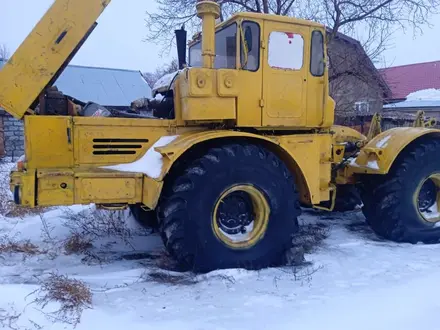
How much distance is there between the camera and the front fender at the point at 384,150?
5781 mm

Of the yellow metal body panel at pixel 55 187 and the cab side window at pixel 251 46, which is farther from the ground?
the cab side window at pixel 251 46

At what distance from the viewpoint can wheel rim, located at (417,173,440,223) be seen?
6.21m

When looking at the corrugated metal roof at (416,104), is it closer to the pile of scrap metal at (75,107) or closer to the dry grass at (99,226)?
the dry grass at (99,226)

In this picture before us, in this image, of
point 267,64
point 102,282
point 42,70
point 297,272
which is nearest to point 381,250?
point 297,272

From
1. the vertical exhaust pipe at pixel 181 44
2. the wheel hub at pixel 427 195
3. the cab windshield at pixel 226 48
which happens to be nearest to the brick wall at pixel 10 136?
the vertical exhaust pipe at pixel 181 44

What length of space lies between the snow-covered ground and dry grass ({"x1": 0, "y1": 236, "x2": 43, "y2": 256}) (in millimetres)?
104

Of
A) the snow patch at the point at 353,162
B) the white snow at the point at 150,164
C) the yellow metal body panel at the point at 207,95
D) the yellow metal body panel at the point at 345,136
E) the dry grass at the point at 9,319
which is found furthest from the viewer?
the yellow metal body panel at the point at 345,136

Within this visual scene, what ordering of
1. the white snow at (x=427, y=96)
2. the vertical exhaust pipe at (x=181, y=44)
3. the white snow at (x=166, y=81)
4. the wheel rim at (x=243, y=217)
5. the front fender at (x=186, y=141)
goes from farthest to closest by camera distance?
the white snow at (x=427, y=96), the vertical exhaust pipe at (x=181, y=44), the white snow at (x=166, y=81), the wheel rim at (x=243, y=217), the front fender at (x=186, y=141)

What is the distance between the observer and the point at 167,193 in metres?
4.69

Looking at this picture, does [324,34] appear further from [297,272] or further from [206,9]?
[297,272]

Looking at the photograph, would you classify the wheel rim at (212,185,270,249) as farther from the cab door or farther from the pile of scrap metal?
the pile of scrap metal

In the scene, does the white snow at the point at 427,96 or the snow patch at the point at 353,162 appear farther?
the white snow at the point at 427,96

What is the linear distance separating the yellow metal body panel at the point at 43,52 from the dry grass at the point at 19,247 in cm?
195

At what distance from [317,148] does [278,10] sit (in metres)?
11.0
